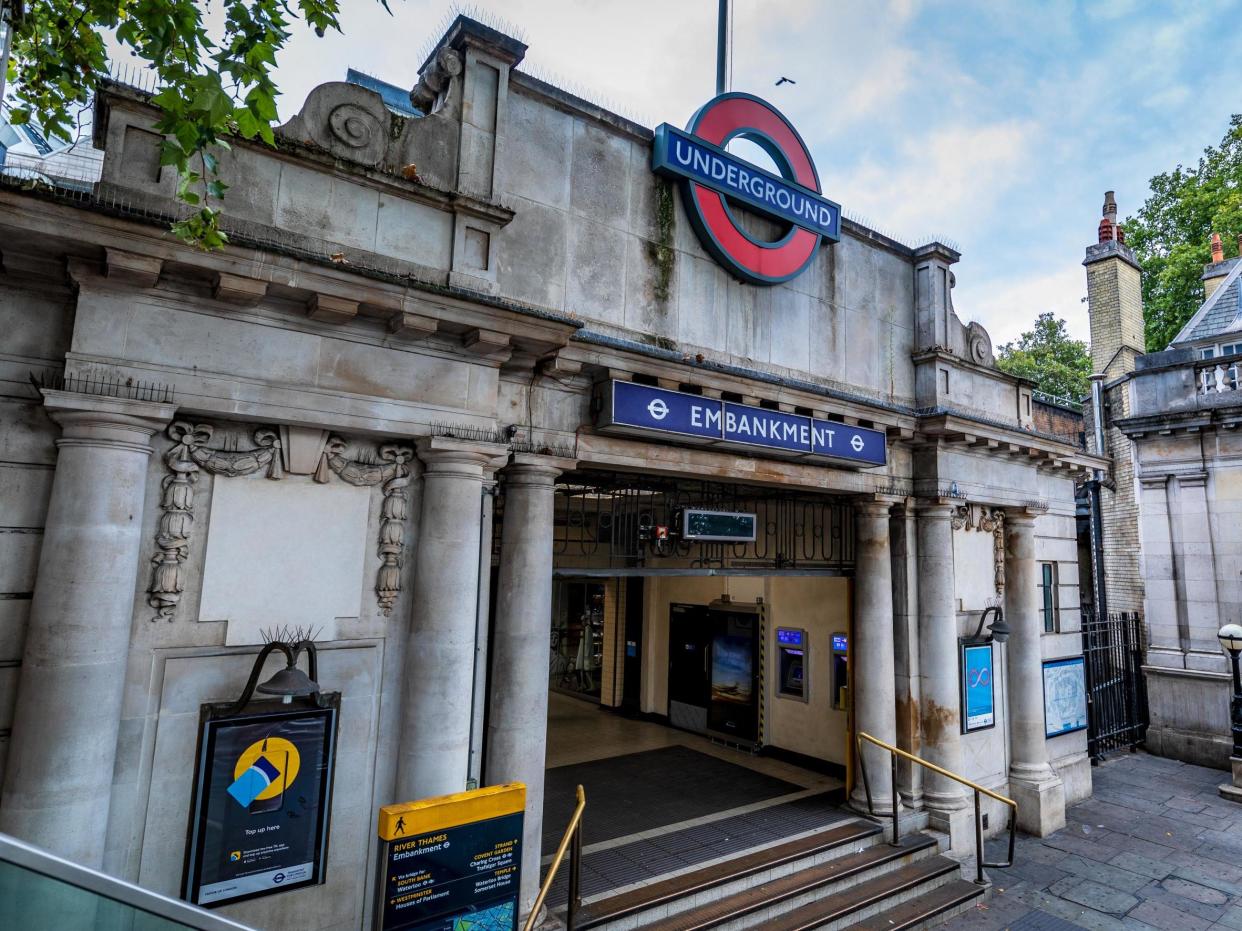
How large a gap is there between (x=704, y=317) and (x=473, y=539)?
378 centimetres

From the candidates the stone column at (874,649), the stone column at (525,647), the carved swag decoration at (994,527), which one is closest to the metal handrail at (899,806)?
the stone column at (874,649)

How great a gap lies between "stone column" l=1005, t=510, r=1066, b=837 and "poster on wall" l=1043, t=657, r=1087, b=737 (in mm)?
406

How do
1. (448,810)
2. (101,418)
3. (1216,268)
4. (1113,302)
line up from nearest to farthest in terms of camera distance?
(101,418)
(448,810)
(1113,302)
(1216,268)

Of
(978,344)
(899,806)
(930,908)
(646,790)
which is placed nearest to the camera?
(930,908)

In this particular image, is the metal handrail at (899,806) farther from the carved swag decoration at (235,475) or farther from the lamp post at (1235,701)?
the carved swag decoration at (235,475)

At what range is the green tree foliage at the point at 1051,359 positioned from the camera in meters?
31.5

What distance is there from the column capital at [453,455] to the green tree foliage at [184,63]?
2.02m

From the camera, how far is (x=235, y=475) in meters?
5.11

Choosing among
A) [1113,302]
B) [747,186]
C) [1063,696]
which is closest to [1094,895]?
[1063,696]

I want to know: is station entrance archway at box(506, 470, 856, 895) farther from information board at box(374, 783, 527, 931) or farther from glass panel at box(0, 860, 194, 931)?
glass panel at box(0, 860, 194, 931)

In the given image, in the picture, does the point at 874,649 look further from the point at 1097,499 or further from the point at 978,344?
the point at 1097,499

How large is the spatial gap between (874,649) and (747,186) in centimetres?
613

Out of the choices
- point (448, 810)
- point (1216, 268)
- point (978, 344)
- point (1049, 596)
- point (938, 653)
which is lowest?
point (448, 810)

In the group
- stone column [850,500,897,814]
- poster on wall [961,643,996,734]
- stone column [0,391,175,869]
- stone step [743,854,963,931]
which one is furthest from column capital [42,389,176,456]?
poster on wall [961,643,996,734]
